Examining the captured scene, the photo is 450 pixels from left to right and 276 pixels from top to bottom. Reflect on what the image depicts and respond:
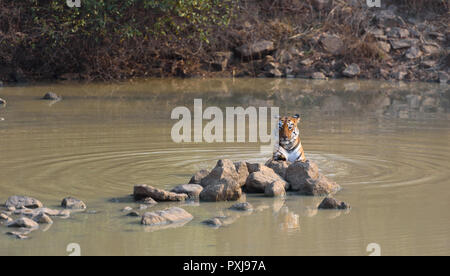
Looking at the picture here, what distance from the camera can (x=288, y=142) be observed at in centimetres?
784

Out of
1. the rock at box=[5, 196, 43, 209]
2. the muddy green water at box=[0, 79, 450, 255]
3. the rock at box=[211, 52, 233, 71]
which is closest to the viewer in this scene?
the muddy green water at box=[0, 79, 450, 255]

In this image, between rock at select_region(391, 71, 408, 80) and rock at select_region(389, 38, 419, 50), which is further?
rock at select_region(389, 38, 419, 50)

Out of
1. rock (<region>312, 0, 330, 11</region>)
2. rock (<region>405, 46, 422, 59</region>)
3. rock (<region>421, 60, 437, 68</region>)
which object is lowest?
rock (<region>421, 60, 437, 68</region>)

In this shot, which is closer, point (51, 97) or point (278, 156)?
point (278, 156)

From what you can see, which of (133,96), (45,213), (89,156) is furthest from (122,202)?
(133,96)

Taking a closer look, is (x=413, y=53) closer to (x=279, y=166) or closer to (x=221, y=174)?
(x=279, y=166)

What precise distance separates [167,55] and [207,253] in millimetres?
14614

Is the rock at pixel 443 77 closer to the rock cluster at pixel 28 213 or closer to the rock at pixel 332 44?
the rock at pixel 332 44

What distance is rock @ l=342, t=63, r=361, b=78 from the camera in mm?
19441

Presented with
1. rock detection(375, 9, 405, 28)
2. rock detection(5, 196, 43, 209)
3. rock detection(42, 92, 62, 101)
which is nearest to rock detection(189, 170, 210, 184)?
rock detection(5, 196, 43, 209)

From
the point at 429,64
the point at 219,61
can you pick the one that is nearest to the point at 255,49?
the point at 219,61

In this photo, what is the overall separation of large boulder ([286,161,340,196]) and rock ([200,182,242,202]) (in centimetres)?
67

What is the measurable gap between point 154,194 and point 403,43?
49.2ft

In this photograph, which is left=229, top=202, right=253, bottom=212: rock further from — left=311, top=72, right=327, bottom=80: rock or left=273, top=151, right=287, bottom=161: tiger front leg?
left=311, top=72, right=327, bottom=80: rock
